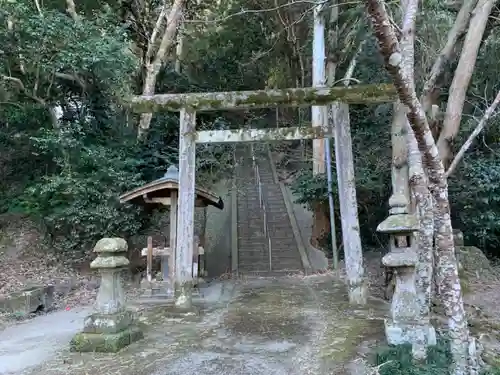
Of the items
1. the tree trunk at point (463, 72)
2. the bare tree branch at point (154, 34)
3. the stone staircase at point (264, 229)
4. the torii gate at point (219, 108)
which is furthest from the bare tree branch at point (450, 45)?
the bare tree branch at point (154, 34)

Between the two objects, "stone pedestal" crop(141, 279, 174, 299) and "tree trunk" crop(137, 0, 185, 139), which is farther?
"tree trunk" crop(137, 0, 185, 139)

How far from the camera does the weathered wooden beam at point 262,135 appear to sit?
21.8 ft

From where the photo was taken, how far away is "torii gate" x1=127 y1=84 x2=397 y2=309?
625 cm

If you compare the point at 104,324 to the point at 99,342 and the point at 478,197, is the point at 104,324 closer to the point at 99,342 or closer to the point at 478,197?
the point at 99,342

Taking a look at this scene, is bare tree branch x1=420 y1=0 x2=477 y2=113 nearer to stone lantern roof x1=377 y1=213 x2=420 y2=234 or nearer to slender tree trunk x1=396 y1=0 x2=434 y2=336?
stone lantern roof x1=377 y1=213 x2=420 y2=234

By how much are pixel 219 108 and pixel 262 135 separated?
2.67 feet

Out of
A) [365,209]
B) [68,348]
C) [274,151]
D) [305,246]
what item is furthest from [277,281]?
[274,151]

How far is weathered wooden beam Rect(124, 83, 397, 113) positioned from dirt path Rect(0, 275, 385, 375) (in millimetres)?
3129

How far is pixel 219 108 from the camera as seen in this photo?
21.4 feet

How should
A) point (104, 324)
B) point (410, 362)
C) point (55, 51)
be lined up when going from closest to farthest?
1. point (410, 362)
2. point (104, 324)
3. point (55, 51)

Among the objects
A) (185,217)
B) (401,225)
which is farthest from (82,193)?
(401,225)

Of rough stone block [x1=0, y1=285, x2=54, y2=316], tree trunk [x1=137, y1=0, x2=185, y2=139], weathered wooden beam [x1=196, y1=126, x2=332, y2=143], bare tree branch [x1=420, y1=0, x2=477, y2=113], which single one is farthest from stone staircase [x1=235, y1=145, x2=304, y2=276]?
bare tree branch [x1=420, y1=0, x2=477, y2=113]

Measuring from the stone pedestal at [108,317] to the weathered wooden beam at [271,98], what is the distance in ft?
8.24

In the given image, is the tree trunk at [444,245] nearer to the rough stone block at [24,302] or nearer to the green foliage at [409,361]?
the green foliage at [409,361]
